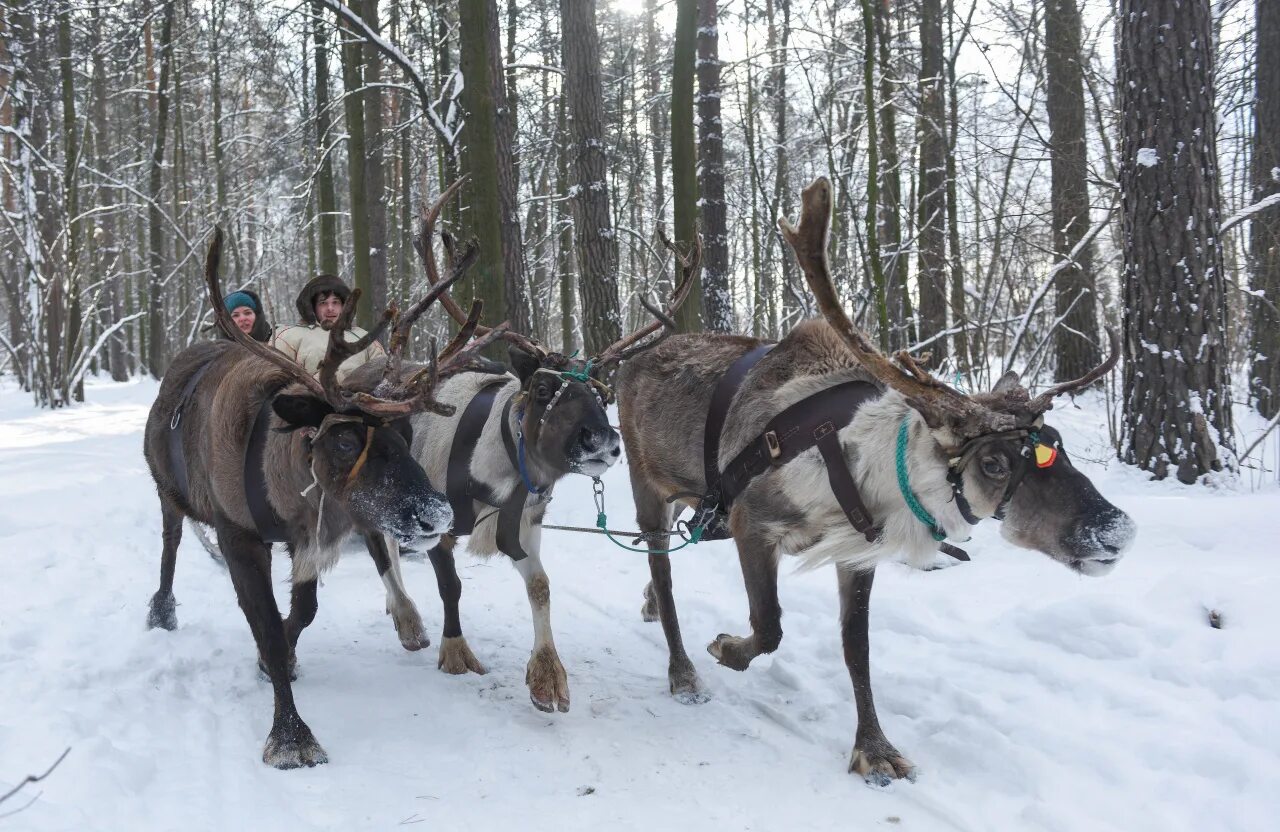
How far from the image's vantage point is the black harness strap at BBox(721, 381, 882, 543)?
11.8 ft

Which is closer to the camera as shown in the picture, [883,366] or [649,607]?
[883,366]

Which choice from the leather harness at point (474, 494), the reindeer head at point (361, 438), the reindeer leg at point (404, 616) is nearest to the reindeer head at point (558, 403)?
the leather harness at point (474, 494)

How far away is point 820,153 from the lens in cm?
2094

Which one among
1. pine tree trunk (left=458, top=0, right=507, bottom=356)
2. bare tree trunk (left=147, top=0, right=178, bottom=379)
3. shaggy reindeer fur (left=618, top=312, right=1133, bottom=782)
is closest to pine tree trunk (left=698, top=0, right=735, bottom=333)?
pine tree trunk (left=458, top=0, right=507, bottom=356)

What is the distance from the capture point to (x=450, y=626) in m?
4.76

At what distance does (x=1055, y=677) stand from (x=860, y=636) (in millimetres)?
1018

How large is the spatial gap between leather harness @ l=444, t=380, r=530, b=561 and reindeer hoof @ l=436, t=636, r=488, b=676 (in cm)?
57

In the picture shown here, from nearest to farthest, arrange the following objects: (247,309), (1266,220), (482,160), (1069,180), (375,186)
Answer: (247,309)
(1266,220)
(482,160)
(1069,180)
(375,186)

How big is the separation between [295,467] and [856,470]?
2355 millimetres

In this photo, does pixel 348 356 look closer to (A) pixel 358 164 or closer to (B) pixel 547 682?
(B) pixel 547 682

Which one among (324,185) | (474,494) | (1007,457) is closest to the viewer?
(1007,457)

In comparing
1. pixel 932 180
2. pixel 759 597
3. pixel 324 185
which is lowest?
pixel 759 597

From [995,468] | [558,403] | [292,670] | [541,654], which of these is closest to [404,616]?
[292,670]

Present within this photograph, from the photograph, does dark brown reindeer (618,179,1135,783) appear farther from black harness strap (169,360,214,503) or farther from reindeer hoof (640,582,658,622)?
black harness strap (169,360,214,503)
